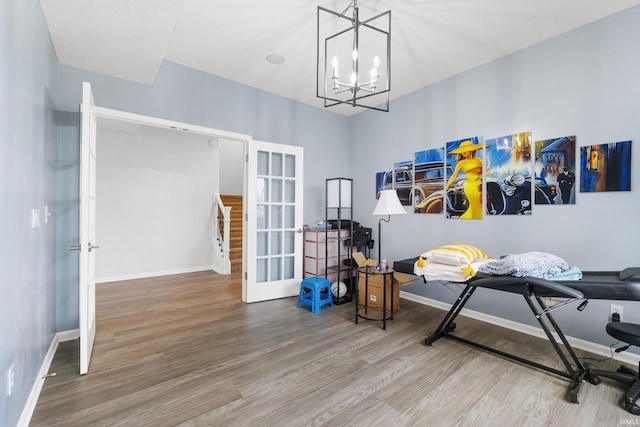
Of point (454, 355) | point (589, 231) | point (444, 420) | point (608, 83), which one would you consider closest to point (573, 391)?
point (454, 355)

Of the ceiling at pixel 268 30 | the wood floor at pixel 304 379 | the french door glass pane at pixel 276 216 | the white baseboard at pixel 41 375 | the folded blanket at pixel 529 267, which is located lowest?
the wood floor at pixel 304 379

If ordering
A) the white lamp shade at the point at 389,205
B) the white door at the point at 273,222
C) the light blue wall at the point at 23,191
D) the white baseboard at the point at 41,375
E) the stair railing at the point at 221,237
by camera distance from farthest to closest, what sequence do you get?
1. the stair railing at the point at 221,237
2. the white door at the point at 273,222
3. the white lamp shade at the point at 389,205
4. the white baseboard at the point at 41,375
5. the light blue wall at the point at 23,191

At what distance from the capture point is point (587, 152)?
2.47 metres

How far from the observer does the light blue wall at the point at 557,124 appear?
230cm

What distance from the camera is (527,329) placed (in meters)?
2.80

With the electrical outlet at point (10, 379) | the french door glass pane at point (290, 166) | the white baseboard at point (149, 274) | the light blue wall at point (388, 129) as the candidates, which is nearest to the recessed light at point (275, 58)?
the light blue wall at point (388, 129)

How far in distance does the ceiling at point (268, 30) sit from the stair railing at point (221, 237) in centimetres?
295

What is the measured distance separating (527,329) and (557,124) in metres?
1.93

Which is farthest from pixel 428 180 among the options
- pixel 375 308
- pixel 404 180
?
pixel 375 308

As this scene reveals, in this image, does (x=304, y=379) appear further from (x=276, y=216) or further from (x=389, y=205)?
(x=276, y=216)

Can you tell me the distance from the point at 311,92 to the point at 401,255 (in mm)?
2514

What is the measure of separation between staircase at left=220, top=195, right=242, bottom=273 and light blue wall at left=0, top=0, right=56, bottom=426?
365cm

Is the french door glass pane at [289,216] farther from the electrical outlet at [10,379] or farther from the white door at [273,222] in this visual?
the electrical outlet at [10,379]

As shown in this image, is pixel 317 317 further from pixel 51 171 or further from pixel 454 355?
pixel 51 171
